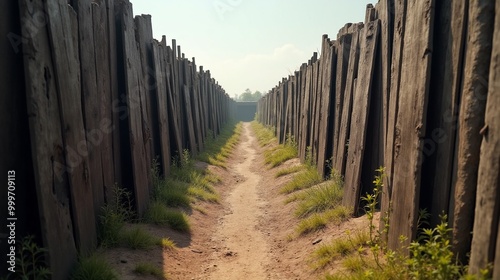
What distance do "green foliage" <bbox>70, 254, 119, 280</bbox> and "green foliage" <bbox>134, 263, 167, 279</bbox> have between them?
34 centimetres

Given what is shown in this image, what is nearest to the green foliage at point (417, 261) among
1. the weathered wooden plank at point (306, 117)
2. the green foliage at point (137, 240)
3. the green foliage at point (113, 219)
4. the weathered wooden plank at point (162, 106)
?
the green foliage at point (137, 240)

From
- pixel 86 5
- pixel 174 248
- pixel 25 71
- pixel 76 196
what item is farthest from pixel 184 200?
pixel 25 71

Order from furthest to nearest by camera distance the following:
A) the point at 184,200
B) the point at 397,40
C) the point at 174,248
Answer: the point at 184,200
the point at 174,248
the point at 397,40

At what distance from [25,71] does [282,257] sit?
10.7 ft

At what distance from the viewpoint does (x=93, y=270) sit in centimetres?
322

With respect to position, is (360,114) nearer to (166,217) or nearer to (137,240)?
(166,217)

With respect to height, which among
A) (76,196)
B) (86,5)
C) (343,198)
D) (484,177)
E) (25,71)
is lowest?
(343,198)

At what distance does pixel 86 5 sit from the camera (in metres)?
3.98

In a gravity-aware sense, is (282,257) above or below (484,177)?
below

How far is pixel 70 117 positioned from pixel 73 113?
0.08 metres

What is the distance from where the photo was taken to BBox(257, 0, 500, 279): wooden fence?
2348 millimetres

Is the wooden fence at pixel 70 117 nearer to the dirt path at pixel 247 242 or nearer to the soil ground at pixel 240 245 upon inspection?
the soil ground at pixel 240 245

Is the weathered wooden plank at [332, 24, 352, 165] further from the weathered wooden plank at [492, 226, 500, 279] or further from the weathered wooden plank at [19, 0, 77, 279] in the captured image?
the weathered wooden plank at [19, 0, 77, 279]

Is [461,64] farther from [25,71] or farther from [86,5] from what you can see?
[86,5]
